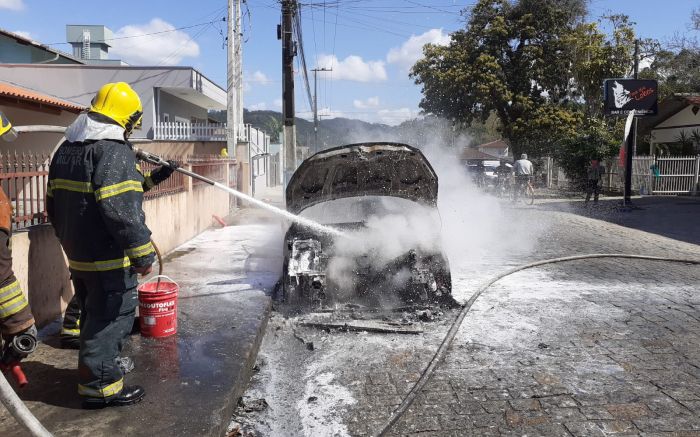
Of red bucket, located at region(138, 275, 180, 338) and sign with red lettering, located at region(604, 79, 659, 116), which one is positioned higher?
sign with red lettering, located at region(604, 79, 659, 116)

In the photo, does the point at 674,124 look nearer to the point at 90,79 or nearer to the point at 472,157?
the point at 472,157

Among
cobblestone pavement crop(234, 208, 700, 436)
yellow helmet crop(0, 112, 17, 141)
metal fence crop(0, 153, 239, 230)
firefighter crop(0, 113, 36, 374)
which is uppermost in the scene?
yellow helmet crop(0, 112, 17, 141)

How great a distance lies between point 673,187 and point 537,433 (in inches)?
897

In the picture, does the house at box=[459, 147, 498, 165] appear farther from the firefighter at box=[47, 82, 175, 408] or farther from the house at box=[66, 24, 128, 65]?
the house at box=[66, 24, 128, 65]

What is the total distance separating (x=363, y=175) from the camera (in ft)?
20.0

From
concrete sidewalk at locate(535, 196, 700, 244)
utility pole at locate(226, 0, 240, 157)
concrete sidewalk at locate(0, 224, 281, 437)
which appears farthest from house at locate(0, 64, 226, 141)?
concrete sidewalk at locate(0, 224, 281, 437)

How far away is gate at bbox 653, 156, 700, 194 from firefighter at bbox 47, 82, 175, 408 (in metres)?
23.5

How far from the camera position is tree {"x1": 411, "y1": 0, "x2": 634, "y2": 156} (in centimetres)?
2780

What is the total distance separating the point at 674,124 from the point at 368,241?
2695cm

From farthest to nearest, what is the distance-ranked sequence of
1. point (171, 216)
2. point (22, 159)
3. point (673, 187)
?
point (673, 187), point (171, 216), point (22, 159)

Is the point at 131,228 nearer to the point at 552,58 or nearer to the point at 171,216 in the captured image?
the point at 171,216

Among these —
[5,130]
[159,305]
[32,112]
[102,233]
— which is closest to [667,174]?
[32,112]

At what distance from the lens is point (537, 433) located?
330cm

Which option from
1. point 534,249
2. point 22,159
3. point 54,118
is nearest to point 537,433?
point 22,159
